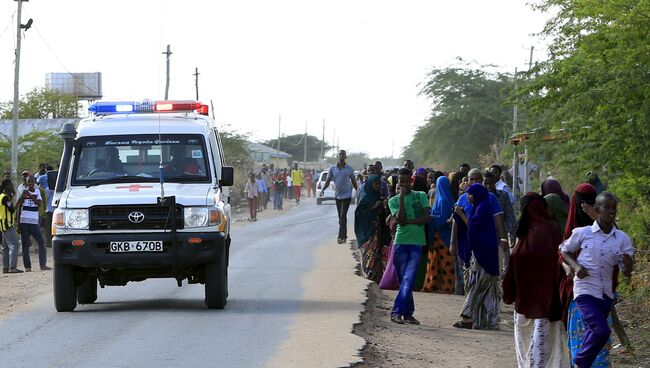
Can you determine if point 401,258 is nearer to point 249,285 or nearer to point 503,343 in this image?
point 503,343

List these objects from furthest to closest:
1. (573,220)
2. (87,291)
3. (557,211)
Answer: (87,291), (557,211), (573,220)

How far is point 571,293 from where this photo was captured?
9.01 meters

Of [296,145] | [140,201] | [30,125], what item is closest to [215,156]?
[140,201]

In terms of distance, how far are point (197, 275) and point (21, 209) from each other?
7.50 meters

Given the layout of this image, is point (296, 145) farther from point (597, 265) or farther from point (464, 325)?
point (597, 265)

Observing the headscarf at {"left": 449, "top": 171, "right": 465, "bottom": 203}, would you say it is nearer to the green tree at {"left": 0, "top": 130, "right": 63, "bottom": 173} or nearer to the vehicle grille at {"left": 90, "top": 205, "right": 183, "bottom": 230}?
the vehicle grille at {"left": 90, "top": 205, "right": 183, "bottom": 230}

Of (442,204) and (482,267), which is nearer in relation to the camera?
(482,267)

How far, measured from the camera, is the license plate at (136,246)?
1252 cm

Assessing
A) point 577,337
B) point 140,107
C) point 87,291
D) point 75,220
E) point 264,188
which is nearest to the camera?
point 577,337

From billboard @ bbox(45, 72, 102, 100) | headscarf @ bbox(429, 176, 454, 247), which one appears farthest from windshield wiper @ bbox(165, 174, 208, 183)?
billboard @ bbox(45, 72, 102, 100)

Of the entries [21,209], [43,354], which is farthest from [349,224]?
[43,354]

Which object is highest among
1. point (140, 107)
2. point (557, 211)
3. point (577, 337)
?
point (140, 107)

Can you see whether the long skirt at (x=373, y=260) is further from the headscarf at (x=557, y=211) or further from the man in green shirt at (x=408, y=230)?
the headscarf at (x=557, y=211)

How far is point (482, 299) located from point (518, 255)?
3.83m
